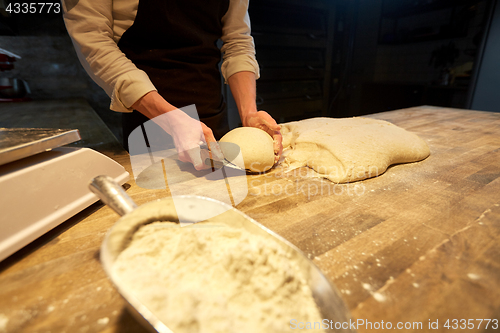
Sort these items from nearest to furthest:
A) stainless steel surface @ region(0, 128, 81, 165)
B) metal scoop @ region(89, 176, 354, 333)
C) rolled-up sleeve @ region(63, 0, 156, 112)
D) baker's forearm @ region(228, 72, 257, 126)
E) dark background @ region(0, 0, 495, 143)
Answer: metal scoop @ region(89, 176, 354, 333)
stainless steel surface @ region(0, 128, 81, 165)
rolled-up sleeve @ region(63, 0, 156, 112)
baker's forearm @ region(228, 72, 257, 126)
dark background @ region(0, 0, 495, 143)

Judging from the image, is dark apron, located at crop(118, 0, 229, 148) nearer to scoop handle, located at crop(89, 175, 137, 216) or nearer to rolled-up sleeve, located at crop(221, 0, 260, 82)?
rolled-up sleeve, located at crop(221, 0, 260, 82)

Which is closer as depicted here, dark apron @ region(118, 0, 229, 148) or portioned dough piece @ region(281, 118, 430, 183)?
portioned dough piece @ region(281, 118, 430, 183)

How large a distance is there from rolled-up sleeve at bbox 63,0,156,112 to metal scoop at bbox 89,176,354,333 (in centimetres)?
54

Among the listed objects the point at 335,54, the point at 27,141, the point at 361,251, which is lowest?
the point at 361,251

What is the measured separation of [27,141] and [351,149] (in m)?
0.94

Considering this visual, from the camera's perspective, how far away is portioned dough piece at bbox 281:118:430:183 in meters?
0.87

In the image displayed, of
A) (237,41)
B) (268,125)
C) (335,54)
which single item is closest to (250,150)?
(268,125)

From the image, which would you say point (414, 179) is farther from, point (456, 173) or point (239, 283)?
point (239, 283)

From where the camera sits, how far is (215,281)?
A: 0.37 meters

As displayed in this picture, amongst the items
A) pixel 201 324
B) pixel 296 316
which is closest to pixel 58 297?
pixel 201 324

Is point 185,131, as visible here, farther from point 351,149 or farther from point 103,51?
point 351,149

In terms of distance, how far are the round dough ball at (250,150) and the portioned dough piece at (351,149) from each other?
0.41ft

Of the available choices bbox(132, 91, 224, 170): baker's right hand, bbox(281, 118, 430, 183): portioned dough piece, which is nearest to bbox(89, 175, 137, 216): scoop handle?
bbox(132, 91, 224, 170): baker's right hand

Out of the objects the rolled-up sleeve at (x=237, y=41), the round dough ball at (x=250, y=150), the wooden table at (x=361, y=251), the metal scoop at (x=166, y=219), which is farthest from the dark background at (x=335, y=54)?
the metal scoop at (x=166, y=219)
